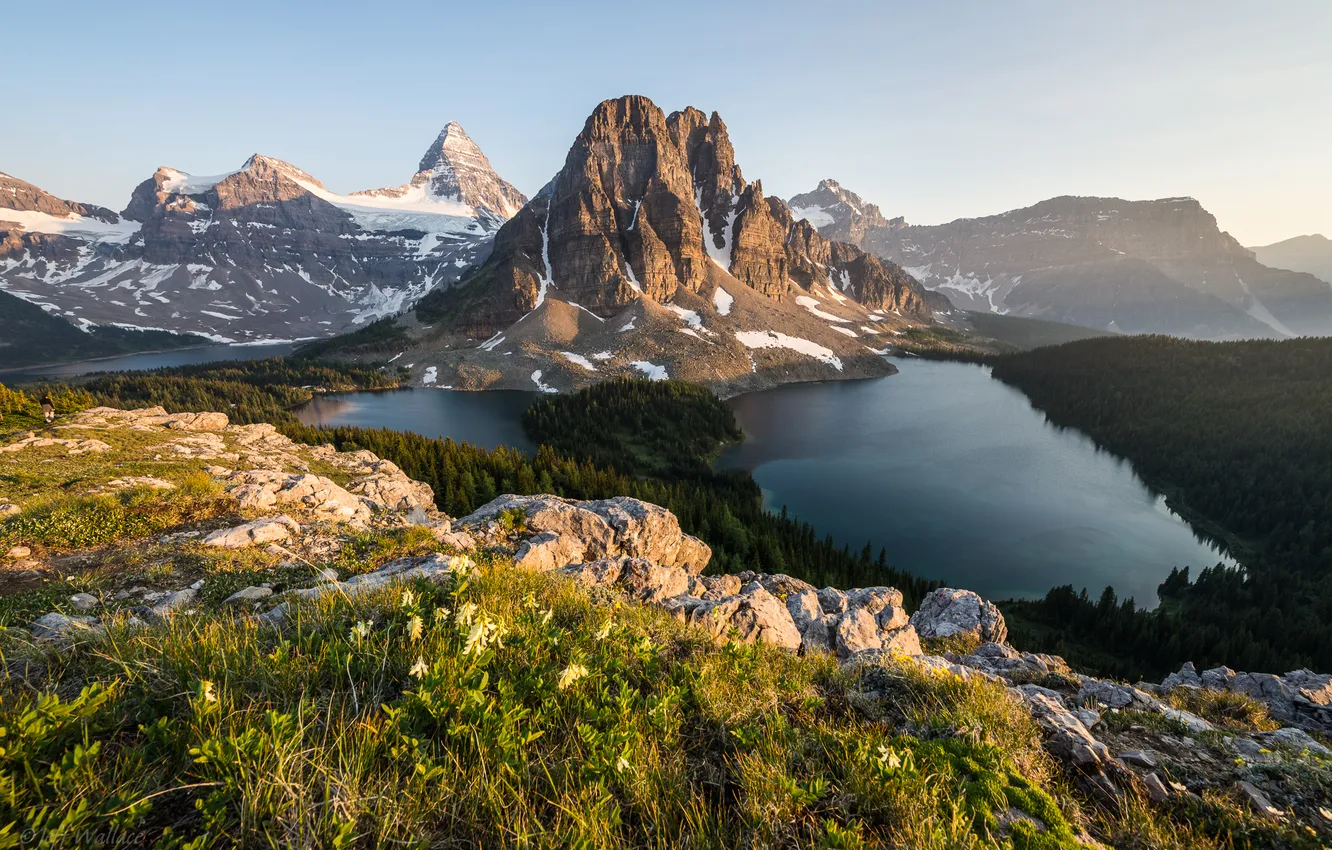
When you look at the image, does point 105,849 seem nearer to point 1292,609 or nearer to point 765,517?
point 765,517

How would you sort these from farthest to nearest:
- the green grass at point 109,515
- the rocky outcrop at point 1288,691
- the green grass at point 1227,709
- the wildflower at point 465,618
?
the rocky outcrop at point 1288,691
the green grass at point 109,515
the green grass at point 1227,709
the wildflower at point 465,618

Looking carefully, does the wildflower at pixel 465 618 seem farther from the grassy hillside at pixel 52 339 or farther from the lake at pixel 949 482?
the grassy hillside at pixel 52 339

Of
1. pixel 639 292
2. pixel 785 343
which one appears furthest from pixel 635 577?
pixel 639 292

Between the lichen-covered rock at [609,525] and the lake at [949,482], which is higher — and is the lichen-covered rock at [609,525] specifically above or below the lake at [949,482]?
A: above

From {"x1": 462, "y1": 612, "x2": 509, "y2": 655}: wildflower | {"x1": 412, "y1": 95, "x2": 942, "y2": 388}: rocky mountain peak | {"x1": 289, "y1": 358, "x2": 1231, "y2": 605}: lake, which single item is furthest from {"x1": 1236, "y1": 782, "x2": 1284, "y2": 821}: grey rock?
{"x1": 412, "y1": 95, "x2": 942, "y2": 388}: rocky mountain peak

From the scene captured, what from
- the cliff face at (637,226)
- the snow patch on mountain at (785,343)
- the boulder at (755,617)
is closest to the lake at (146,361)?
the cliff face at (637,226)

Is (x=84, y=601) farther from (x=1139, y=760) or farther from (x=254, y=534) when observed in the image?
(x=1139, y=760)
